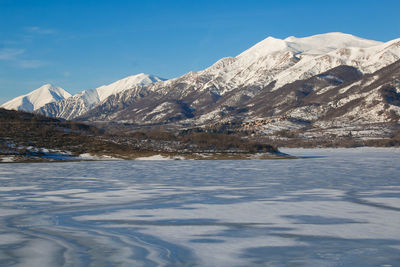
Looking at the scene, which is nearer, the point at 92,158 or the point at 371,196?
the point at 371,196

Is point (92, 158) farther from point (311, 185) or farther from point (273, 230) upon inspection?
point (273, 230)

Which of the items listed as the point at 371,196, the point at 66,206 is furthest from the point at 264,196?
the point at 66,206

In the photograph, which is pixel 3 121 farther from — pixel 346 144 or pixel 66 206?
pixel 346 144

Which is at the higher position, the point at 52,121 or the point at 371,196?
the point at 52,121

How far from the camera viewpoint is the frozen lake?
13.2 metres

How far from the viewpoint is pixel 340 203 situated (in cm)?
2341

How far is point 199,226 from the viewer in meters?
17.6

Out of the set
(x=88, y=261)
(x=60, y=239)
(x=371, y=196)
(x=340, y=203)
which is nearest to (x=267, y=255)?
(x=88, y=261)

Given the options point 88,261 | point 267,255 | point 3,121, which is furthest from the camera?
point 3,121

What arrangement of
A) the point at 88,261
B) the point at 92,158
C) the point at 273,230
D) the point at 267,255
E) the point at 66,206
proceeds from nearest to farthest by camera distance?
the point at 88,261 → the point at 267,255 → the point at 273,230 → the point at 66,206 → the point at 92,158

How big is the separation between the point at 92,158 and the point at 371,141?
12977cm

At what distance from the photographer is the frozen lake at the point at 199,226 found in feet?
43.3

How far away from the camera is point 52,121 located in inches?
4358

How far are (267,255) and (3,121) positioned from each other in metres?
100
